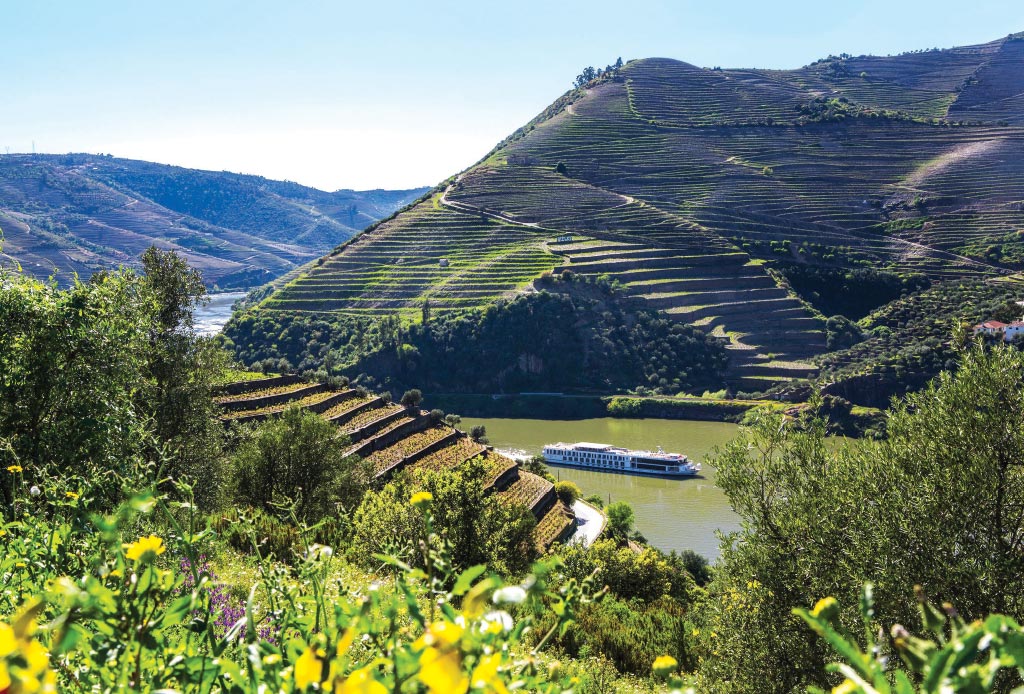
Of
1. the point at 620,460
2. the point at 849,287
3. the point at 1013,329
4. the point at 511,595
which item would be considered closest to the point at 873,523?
the point at 511,595

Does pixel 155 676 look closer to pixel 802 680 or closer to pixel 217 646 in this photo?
pixel 217 646

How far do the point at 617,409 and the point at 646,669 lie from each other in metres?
44.5

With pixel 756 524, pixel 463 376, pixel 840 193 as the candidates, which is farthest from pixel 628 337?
pixel 756 524

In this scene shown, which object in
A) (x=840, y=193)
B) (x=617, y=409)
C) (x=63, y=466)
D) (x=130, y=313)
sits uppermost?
(x=840, y=193)

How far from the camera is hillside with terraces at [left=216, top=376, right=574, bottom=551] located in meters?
23.6

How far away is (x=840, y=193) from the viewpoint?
80.1 metres

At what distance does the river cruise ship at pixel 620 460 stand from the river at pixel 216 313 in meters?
41.5

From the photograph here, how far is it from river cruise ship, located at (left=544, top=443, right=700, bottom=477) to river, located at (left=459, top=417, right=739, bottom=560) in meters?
0.49

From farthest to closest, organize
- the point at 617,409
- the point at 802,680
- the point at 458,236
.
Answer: the point at 458,236 < the point at 617,409 < the point at 802,680

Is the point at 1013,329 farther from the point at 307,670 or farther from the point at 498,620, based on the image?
the point at 307,670

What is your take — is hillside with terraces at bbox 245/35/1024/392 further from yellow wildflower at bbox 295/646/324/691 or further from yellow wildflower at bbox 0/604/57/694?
yellow wildflower at bbox 0/604/57/694

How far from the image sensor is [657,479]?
3828cm

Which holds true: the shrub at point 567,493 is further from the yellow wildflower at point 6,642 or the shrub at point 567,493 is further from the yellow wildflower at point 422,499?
the yellow wildflower at point 6,642

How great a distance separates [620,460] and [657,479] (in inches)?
101
